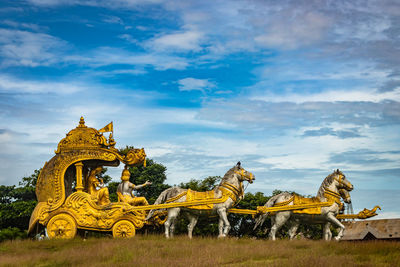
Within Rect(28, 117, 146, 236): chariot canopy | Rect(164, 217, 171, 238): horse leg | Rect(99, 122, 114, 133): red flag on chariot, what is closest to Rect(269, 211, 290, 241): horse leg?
Rect(164, 217, 171, 238): horse leg

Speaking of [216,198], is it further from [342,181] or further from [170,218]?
[342,181]

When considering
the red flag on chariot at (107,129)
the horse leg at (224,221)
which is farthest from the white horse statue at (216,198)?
the red flag on chariot at (107,129)

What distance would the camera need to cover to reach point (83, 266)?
17141 millimetres

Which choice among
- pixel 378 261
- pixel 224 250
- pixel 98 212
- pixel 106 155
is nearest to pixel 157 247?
pixel 224 250

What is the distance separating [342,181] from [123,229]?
8.79 meters

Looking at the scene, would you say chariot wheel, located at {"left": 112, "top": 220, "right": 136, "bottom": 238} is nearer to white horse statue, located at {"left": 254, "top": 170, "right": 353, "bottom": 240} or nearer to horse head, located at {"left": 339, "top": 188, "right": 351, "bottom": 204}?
white horse statue, located at {"left": 254, "top": 170, "right": 353, "bottom": 240}

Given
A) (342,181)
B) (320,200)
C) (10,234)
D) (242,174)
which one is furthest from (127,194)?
(10,234)

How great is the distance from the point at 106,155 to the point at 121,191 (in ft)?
5.15

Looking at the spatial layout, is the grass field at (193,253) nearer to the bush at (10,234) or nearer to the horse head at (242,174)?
the horse head at (242,174)

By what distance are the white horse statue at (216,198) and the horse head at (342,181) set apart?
341 centimetres

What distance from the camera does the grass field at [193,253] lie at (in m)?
16.4

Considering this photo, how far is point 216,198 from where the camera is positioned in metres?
21.7

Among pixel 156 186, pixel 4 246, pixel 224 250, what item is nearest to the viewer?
pixel 224 250

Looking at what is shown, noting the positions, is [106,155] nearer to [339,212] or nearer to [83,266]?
[83,266]
